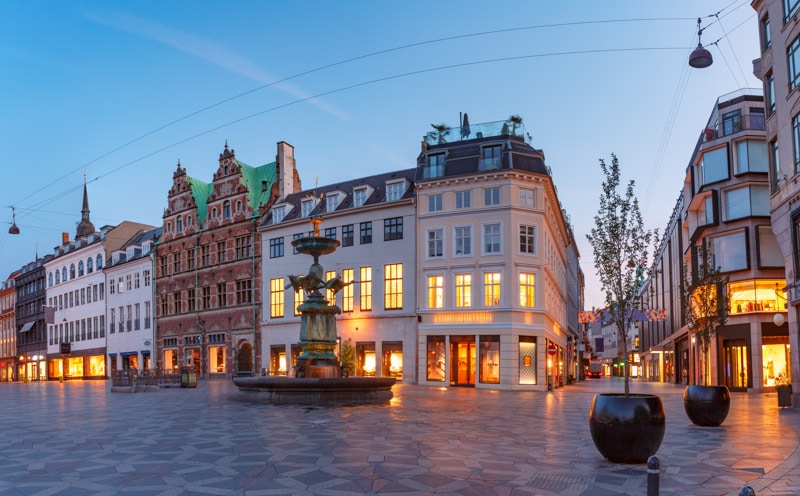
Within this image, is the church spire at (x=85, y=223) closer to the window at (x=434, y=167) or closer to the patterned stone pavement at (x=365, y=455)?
the window at (x=434, y=167)

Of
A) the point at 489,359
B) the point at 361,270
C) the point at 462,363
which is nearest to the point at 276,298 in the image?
the point at 361,270

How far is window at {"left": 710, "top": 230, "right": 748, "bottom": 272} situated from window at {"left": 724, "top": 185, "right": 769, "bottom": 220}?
1192mm

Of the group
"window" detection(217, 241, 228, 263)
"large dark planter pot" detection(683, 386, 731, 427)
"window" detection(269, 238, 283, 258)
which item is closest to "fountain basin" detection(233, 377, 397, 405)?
"large dark planter pot" detection(683, 386, 731, 427)

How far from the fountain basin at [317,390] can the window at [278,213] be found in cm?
3120

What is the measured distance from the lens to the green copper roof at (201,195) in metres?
61.4

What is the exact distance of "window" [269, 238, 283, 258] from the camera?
5284 cm

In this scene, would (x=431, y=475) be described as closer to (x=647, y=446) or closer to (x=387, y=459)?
(x=387, y=459)

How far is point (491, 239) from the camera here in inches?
1657

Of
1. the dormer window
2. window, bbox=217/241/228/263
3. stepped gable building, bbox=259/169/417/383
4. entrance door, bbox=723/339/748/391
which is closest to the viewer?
entrance door, bbox=723/339/748/391

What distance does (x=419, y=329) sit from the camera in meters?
44.0

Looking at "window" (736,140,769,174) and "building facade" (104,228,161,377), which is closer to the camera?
"window" (736,140,769,174)

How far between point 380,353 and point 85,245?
45.6 m

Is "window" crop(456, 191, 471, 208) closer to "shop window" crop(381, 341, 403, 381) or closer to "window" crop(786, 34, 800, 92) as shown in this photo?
"shop window" crop(381, 341, 403, 381)

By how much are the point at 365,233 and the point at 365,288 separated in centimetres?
378
